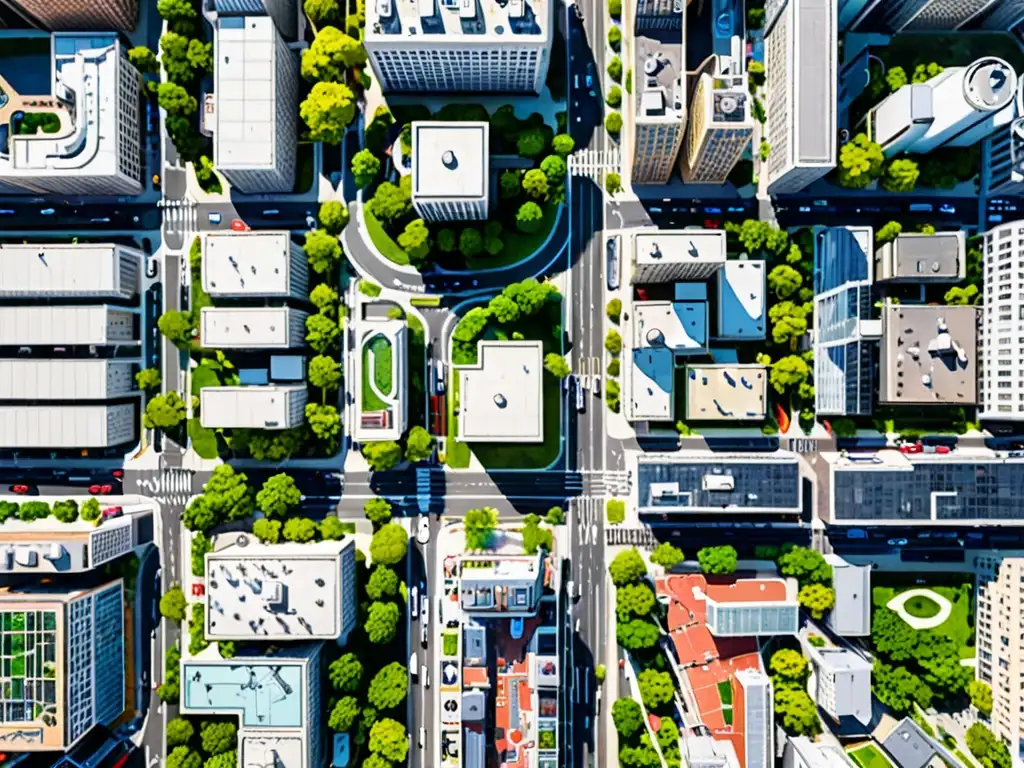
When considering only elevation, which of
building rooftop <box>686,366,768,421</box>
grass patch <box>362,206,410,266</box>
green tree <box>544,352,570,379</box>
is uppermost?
grass patch <box>362,206,410,266</box>

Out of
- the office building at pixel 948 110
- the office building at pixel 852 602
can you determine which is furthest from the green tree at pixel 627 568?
the office building at pixel 948 110

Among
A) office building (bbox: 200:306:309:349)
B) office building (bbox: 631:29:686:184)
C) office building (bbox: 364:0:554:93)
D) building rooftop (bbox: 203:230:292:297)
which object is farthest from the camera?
office building (bbox: 200:306:309:349)

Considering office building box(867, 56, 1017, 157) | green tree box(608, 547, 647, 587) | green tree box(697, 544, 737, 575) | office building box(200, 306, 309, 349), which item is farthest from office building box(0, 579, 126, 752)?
office building box(867, 56, 1017, 157)

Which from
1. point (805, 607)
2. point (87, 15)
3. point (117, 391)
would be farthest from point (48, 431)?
point (805, 607)

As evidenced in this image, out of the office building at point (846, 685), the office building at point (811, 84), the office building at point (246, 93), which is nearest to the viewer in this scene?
the office building at point (811, 84)

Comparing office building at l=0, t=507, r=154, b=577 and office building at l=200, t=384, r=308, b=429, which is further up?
office building at l=200, t=384, r=308, b=429

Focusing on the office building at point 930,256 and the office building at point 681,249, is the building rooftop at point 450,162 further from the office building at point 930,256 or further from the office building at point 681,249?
the office building at point 930,256

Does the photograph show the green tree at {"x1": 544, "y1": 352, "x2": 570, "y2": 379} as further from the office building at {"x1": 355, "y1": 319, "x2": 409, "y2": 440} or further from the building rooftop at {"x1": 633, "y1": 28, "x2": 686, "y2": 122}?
the building rooftop at {"x1": 633, "y1": 28, "x2": 686, "y2": 122}
